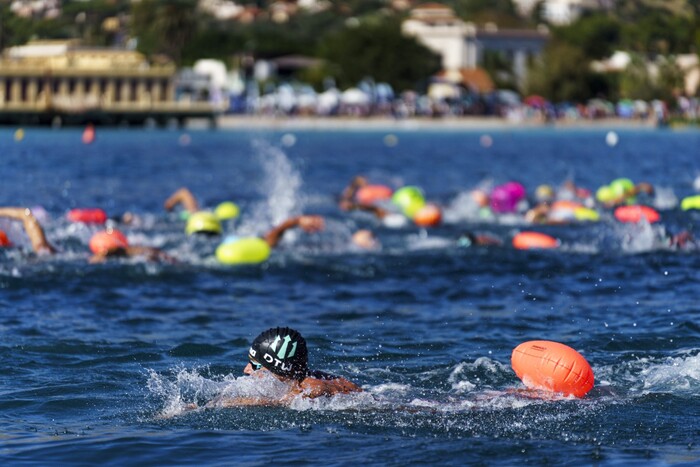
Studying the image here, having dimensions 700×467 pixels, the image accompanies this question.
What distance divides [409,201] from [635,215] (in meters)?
6.52

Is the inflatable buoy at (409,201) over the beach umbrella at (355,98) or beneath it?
beneath

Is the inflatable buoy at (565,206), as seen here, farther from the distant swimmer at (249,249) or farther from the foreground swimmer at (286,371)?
the foreground swimmer at (286,371)

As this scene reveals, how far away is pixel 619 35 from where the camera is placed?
16375cm

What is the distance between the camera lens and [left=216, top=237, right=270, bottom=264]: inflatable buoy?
21.5 meters

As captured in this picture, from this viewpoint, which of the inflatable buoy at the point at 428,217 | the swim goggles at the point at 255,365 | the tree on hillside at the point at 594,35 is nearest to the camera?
the swim goggles at the point at 255,365

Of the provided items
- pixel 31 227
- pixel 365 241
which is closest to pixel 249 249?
pixel 365 241

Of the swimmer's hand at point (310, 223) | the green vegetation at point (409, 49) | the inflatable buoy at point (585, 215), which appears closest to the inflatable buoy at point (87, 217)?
the swimmer's hand at point (310, 223)

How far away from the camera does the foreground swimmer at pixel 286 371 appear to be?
10961 mm

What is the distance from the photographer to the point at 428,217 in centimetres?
2808

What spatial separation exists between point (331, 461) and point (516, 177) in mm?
42222

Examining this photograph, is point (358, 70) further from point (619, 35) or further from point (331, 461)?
point (331, 461)

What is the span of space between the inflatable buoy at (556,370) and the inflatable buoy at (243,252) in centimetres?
1012

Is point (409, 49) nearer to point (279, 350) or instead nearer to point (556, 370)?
point (556, 370)

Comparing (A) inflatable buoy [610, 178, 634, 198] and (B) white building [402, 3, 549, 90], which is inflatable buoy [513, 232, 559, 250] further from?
(B) white building [402, 3, 549, 90]
